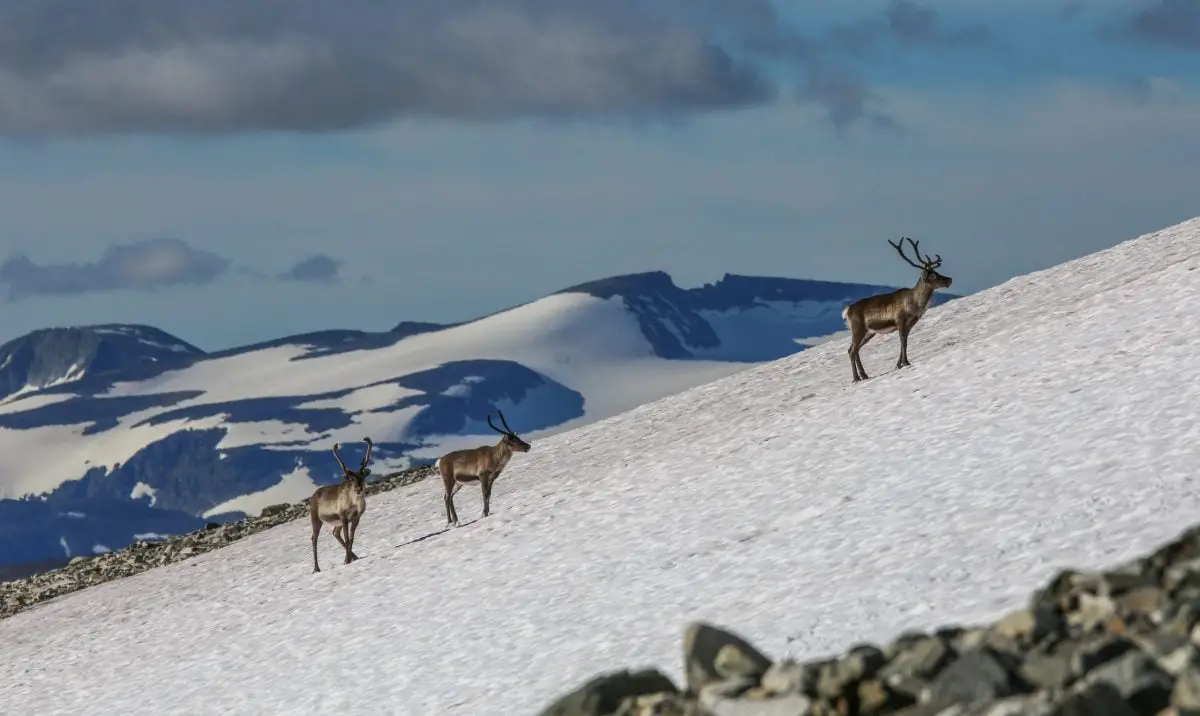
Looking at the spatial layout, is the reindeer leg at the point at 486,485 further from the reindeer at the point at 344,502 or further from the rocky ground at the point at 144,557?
the rocky ground at the point at 144,557

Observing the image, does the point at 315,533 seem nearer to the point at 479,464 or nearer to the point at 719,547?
the point at 479,464

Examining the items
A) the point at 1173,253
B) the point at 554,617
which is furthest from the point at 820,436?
the point at 1173,253

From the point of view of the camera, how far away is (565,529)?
28547mm

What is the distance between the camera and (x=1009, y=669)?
413 inches

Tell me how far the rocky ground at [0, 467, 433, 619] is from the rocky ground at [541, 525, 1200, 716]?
33.4m

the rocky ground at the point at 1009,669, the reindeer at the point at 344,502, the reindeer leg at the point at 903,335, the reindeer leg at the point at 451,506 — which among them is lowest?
the rocky ground at the point at 1009,669

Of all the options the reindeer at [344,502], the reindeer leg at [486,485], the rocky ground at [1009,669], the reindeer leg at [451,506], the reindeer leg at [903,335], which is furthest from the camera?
the reindeer leg at [903,335]

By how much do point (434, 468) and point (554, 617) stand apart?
2605 cm

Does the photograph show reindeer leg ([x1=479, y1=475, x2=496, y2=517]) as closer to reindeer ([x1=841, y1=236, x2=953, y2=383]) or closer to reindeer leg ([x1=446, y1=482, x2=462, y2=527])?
reindeer leg ([x1=446, y1=482, x2=462, y2=527])

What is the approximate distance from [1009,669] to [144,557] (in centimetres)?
3900

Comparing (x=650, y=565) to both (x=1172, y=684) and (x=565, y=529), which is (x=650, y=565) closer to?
(x=565, y=529)

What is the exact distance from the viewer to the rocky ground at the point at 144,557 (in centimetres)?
4422

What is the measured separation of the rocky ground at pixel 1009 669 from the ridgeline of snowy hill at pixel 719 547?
381 centimetres

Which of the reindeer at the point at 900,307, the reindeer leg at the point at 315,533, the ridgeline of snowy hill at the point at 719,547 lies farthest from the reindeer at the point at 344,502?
the reindeer at the point at 900,307
